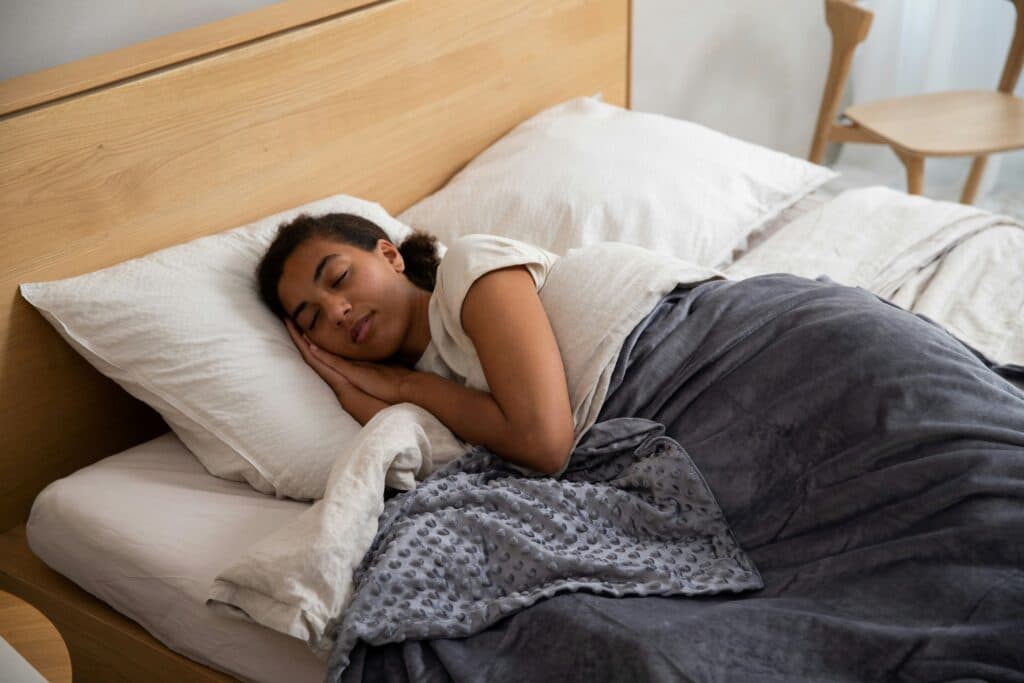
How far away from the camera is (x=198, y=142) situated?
1464 millimetres

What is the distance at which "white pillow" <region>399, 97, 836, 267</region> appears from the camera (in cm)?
→ 171

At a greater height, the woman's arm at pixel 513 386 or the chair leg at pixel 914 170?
the woman's arm at pixel 513 386

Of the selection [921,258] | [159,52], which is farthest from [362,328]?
[921,258]

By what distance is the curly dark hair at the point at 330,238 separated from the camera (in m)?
1.37

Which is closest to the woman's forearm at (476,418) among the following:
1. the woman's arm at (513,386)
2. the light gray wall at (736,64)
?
the woman's arm at (513,386)

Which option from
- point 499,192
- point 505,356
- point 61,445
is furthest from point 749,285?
point 61,445

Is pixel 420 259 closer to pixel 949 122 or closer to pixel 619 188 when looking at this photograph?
pixel 619 188

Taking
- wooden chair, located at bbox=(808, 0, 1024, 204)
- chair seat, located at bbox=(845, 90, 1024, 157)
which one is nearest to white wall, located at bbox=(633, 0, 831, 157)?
wooden chair, located at bbox=(808, 0, 1024, 204)

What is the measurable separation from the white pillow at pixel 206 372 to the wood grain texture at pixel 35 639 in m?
0.27

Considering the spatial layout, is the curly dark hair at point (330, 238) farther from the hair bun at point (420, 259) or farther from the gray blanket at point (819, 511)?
the gray blanket at point (819, 511)

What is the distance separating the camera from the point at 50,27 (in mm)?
1432

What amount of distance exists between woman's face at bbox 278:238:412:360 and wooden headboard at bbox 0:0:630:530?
255mm

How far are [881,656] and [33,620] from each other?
1.00m

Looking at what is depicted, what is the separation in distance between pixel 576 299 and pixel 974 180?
5.49 ft
